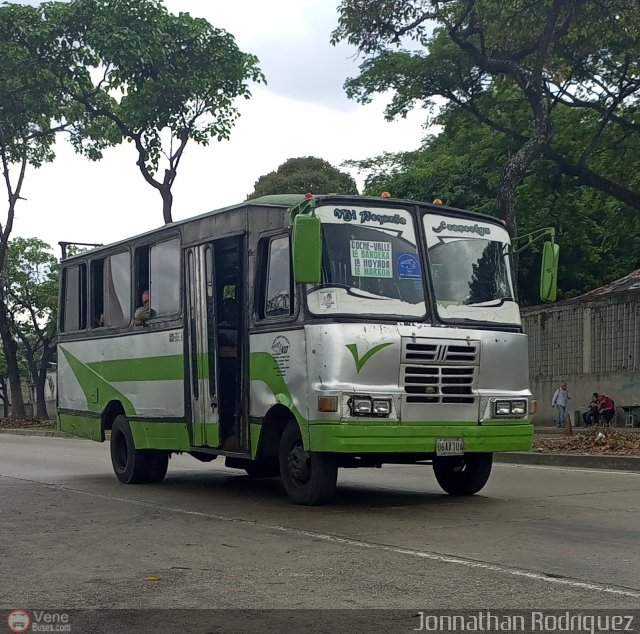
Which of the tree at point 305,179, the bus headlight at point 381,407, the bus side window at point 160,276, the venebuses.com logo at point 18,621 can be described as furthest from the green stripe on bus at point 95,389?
the tree at point 305,179

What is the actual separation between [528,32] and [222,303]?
45.1 feet

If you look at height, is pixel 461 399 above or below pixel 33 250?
below

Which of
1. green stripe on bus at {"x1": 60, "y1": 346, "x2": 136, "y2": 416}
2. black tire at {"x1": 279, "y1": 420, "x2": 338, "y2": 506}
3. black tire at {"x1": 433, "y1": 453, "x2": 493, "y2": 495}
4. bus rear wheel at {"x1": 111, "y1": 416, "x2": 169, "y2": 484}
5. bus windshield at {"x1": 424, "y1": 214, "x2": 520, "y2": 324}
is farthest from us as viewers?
green stripe on bus at {"x1": 60, "y1": 346, "x2": 136, "y2": 416}

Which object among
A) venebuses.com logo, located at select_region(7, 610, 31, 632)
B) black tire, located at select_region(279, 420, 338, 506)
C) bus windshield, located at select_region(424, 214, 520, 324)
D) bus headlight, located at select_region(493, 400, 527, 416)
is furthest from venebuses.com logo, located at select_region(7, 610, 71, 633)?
bus headlight, located at select_region(493, 400, 527, 416)

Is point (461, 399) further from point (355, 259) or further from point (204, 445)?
point (204, 445)

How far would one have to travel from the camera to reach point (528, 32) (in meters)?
23.0

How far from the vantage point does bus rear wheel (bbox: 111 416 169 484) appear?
45.1ft

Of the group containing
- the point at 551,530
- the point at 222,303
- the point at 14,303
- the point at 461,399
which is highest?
the point at 14,303

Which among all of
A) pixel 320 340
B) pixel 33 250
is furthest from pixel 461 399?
pixel 33 250

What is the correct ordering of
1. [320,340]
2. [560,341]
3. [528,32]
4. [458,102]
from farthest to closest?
[560,341] < [458,102] < [528,32] < [320,340]

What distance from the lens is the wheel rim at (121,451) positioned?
14.1m

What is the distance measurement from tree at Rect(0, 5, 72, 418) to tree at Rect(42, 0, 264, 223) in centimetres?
48

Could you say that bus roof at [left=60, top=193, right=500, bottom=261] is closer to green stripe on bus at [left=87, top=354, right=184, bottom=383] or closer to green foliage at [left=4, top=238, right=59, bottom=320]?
green stripe on bus at [left=87, top=354, right=184, bottom=383]

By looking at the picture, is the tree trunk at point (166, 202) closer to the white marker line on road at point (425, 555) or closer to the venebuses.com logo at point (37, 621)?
the white marker line on road at point (425, 555)
